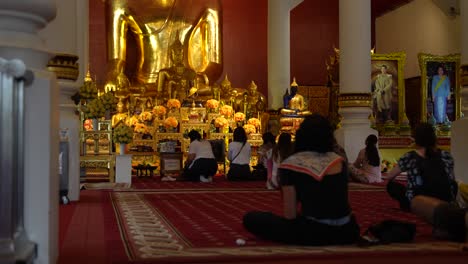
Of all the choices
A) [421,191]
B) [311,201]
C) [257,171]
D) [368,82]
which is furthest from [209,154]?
[311,201]

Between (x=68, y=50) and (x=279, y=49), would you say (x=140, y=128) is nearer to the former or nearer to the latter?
(x=279, y=49)

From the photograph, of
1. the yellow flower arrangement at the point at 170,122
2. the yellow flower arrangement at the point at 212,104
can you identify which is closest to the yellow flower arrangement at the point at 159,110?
the yellow flower arrangement at the point at 170,122

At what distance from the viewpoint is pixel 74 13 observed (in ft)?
23.2

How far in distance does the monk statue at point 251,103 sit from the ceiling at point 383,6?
15.2 feet

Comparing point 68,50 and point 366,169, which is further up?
point 68,50

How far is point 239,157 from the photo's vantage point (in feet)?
33.9

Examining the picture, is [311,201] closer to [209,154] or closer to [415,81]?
[209,154]

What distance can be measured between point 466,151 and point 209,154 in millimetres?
3625

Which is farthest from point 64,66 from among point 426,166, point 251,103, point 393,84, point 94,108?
point 393,84

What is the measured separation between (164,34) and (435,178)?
1174cm

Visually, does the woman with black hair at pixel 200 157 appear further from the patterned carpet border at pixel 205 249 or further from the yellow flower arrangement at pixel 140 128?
the patterned carpet border at pixel 205 249

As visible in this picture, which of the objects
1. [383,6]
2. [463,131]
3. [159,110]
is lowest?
[463,131]

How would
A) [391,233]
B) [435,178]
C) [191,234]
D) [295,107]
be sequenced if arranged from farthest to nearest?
1. [295,107]
2. [435,178]
3. [191,234]
4. [391,233]

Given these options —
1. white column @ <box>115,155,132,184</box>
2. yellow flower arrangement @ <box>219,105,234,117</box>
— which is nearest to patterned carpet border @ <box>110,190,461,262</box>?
white column @ <box>115,155,132,184</box>
